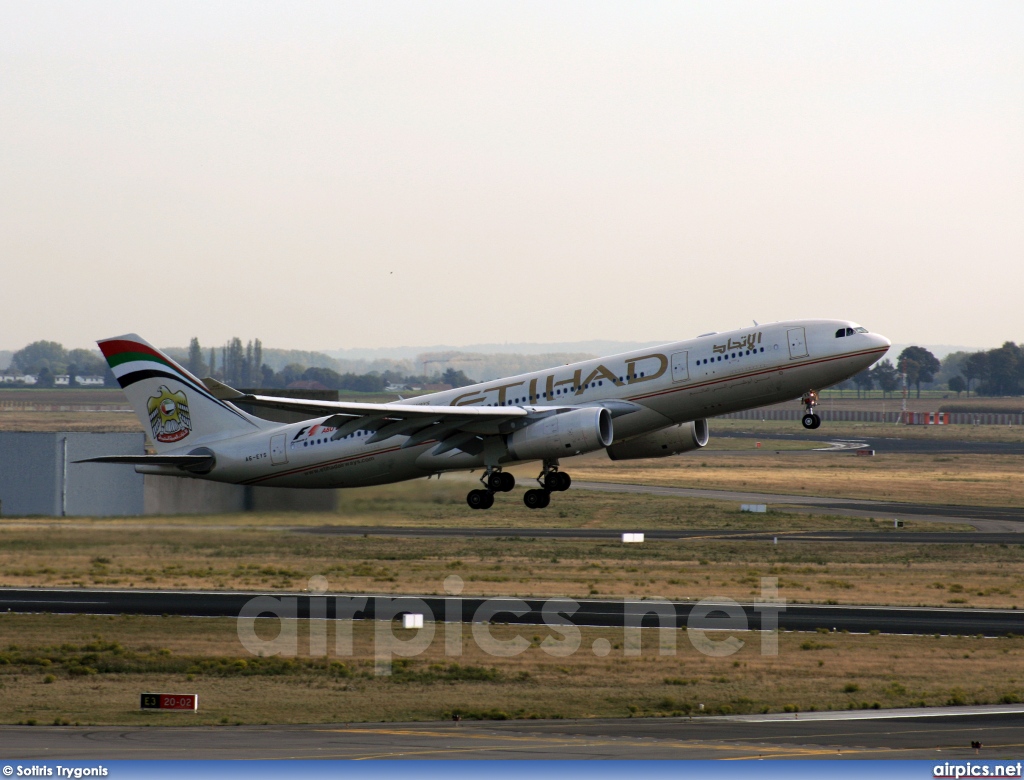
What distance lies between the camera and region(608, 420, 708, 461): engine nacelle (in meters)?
55.5

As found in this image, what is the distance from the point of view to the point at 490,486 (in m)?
54.4

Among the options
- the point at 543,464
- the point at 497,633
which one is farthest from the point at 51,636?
the point at 543,464

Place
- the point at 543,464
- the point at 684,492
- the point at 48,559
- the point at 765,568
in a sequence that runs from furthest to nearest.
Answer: the point at 684,492
the point at 48,559
the point at 765,568
the point at 543,464

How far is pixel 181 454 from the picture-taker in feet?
198

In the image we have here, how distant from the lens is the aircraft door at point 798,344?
50062mm

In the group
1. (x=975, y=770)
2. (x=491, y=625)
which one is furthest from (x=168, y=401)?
(x=975, y=770)

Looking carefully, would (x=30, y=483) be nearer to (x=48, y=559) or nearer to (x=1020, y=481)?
(x=48, y=559)

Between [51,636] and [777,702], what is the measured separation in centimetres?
3176

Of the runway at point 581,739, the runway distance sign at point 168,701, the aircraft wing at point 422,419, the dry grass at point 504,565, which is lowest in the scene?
the runway at point 581,739

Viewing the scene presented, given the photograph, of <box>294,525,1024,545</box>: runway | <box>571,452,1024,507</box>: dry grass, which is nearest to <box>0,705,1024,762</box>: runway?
<box>294,525,1024,545</box>: runway

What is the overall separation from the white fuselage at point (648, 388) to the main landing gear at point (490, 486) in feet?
2.59

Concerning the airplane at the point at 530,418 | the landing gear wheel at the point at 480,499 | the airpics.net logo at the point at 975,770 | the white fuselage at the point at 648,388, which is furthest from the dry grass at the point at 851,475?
the airpics.net logo at the point at 975,770

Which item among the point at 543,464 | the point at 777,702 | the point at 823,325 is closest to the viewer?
the point at 777,702

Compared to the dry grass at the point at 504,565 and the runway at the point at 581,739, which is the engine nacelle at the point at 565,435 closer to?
the runway at the point at 581,739
